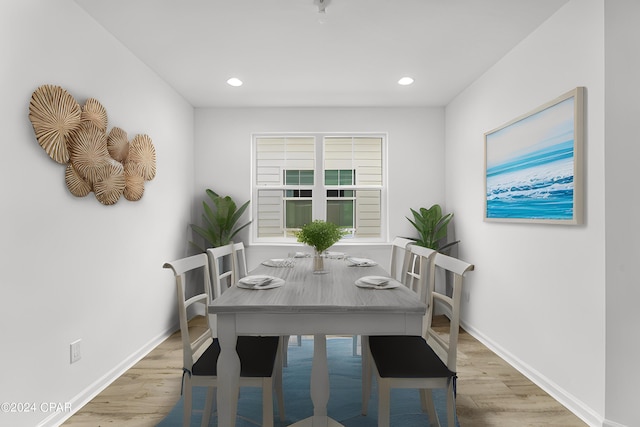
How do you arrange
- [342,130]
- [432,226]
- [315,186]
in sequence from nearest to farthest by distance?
[432,226]
[342,130]
[315,186]

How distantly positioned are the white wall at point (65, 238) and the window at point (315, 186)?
1.50 metres

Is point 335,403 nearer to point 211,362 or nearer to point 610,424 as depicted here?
point 211,362

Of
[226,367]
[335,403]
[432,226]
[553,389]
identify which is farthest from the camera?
[432,226]

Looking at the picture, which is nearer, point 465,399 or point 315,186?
point 465,399

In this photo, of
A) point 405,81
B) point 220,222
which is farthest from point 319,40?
point 220,222

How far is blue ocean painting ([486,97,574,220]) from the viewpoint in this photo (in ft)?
7.57

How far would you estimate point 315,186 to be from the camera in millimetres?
4672

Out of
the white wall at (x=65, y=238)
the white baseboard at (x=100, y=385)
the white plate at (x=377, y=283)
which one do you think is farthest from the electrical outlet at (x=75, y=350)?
the white plate at (x=377, y=283)

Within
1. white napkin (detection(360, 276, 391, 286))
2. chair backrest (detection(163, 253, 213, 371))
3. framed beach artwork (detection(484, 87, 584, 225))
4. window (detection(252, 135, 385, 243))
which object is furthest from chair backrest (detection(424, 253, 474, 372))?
window (detection(252, 135, 385, 243))

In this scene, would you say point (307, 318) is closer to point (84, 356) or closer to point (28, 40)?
point (84, 356)

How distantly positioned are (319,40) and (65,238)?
7.48 ft

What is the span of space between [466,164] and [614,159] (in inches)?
75.9

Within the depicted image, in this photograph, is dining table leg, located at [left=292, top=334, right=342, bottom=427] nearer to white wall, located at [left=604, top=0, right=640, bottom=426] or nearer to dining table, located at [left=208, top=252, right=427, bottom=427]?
dining table, located at [left=208, top=252, right=427, bottom=427]

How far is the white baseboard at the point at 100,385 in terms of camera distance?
209 centimetres
